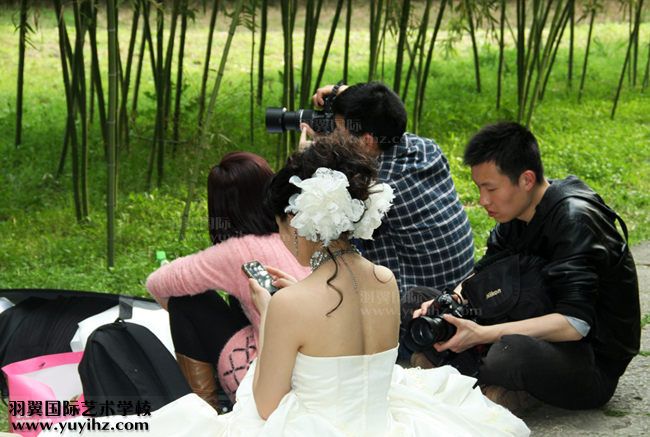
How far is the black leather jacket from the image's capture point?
2.00 metres

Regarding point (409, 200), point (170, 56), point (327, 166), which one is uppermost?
point (327, 166)

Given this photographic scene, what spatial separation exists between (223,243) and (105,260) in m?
1.91

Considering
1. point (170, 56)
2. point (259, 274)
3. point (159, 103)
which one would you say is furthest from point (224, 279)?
point (170, 56)

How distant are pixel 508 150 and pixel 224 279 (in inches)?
43.2

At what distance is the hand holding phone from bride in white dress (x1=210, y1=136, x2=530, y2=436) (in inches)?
11.0

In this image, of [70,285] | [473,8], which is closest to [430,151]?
[70,285]

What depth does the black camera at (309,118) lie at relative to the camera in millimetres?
2865

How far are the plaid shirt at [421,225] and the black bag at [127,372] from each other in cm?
106

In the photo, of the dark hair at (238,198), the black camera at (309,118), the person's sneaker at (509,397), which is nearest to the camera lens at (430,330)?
the person's sneaker at (509,397)

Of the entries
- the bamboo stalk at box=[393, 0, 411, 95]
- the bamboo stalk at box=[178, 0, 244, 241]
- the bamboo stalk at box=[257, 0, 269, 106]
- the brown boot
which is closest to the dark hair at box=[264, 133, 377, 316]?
the brown boot

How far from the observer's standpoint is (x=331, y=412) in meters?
1.62

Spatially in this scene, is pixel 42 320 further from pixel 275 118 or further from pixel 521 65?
pixel 521 65

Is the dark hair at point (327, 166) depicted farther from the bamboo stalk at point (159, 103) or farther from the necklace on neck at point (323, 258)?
the bamboo stalk at point (159, 103)

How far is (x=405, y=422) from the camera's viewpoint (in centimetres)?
176
